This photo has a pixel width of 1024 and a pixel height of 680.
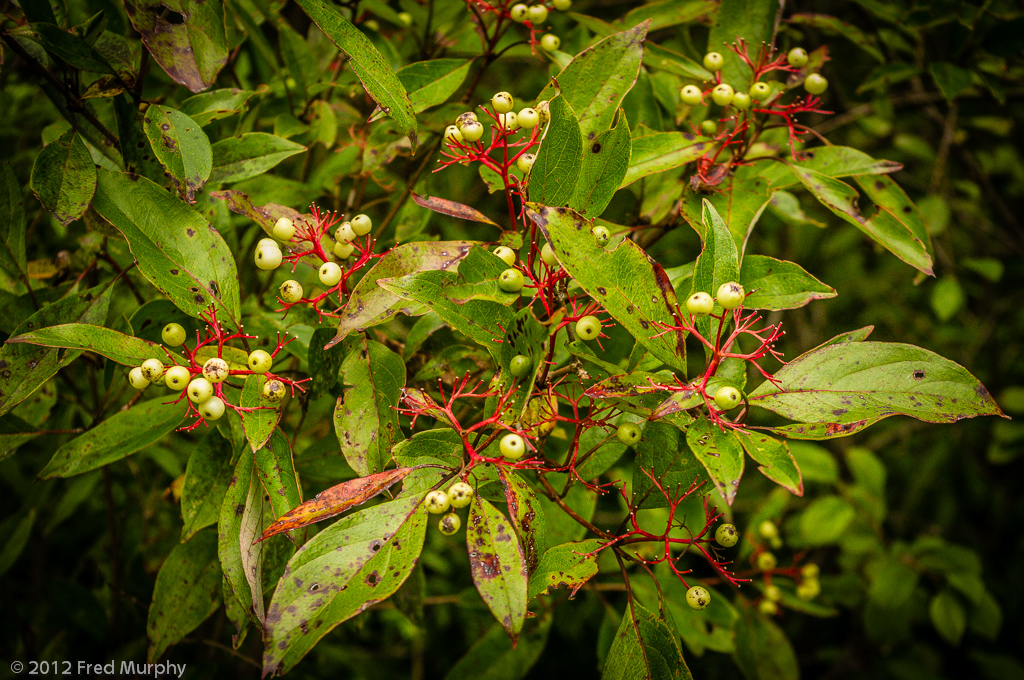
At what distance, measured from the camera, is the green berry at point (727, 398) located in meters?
0.76

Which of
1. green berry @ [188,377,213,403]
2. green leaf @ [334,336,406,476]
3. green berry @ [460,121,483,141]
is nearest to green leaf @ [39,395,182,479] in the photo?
green berry @ [188,377,213,403]

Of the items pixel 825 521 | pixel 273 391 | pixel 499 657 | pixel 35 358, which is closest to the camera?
pixel 273 391

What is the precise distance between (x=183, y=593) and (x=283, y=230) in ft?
2.33

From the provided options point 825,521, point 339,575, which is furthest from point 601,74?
point 825,521

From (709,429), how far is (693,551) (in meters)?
0.53

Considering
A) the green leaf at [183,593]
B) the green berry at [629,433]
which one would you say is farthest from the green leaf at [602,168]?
the green leaf at [183,593]

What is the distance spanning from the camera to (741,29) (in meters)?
1.25

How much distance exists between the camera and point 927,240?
1.19 m

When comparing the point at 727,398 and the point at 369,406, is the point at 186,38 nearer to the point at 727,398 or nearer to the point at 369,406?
the point at 369,406

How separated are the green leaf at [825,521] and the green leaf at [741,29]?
170cm

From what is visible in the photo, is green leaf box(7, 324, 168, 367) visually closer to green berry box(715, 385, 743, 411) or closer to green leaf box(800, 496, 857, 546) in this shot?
green berry box(715, 385, 743, 411)

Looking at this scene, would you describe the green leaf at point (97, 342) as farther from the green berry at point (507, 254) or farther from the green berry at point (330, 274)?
the green berry at point (507, 254)

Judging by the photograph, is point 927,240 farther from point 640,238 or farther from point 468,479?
point 468,479

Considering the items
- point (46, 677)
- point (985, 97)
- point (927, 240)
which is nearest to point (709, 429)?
point (927, 240)
